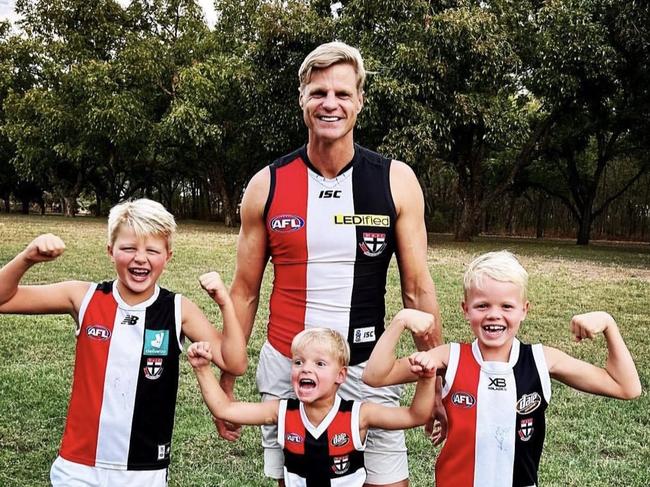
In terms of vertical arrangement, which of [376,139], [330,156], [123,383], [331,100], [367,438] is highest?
[376,139]

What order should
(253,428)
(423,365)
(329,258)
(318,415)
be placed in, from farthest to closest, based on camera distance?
(253,428) → (329,258) → (318,415) → (423,365)

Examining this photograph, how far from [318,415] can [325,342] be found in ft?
0.98

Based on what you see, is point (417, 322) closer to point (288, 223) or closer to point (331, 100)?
point (288, 223)

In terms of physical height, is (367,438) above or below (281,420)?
below

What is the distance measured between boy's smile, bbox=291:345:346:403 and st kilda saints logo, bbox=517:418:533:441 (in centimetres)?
72

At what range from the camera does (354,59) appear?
2.66 meters

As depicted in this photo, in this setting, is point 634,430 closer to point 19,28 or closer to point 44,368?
point 44,368

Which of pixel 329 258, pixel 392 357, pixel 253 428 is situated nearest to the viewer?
pixel 392 357

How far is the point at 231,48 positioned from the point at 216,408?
30.4 meters

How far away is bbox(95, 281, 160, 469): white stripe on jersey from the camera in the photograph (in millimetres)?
2562

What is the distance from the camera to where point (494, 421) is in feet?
8.30

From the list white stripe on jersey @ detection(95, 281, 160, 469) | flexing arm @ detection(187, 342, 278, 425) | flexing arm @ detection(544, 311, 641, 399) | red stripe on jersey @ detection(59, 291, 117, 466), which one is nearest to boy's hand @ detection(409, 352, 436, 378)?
flexing arm @ detection(544, 311, 641, 399)

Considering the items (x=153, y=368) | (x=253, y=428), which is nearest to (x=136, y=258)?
(x=153, y=368)

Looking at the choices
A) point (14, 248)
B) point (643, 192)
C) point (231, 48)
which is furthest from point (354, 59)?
point (643, 192)
